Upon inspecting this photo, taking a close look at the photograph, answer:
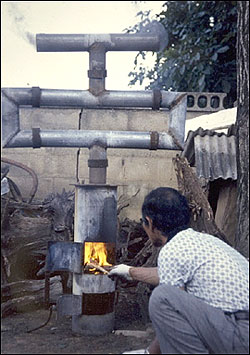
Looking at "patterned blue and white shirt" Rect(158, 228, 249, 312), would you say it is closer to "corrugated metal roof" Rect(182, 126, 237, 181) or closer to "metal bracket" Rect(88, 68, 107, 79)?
"metal bracket" Rect(88, 68, 107, 79)

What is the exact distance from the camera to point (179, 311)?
11.6ft

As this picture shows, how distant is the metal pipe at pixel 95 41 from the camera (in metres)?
5.95

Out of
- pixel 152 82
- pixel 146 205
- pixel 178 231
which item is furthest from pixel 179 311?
pixel 152 82

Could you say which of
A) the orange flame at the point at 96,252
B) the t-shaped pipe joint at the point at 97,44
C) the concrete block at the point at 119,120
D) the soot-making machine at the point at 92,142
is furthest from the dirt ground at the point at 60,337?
the concrete block at the point at 119,120

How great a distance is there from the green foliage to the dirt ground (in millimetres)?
7315

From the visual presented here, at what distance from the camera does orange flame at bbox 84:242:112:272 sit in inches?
213

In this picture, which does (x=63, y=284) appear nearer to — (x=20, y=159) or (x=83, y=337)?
(x=83, y=337)

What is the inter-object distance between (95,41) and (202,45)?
6804mm

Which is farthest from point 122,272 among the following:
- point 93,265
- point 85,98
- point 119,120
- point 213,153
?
point 119,120

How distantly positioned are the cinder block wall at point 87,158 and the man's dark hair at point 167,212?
219 inches

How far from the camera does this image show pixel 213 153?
275 inches

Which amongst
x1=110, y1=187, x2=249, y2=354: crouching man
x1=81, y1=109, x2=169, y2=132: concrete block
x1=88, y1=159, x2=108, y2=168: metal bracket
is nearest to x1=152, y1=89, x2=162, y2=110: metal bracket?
x1=88, y1=159, x2=108, y2=168: metal bracket

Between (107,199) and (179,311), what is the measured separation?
2181 millimetres

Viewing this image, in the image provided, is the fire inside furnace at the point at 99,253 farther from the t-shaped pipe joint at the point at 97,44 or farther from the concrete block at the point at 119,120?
the concrete block at the point at 119,120
